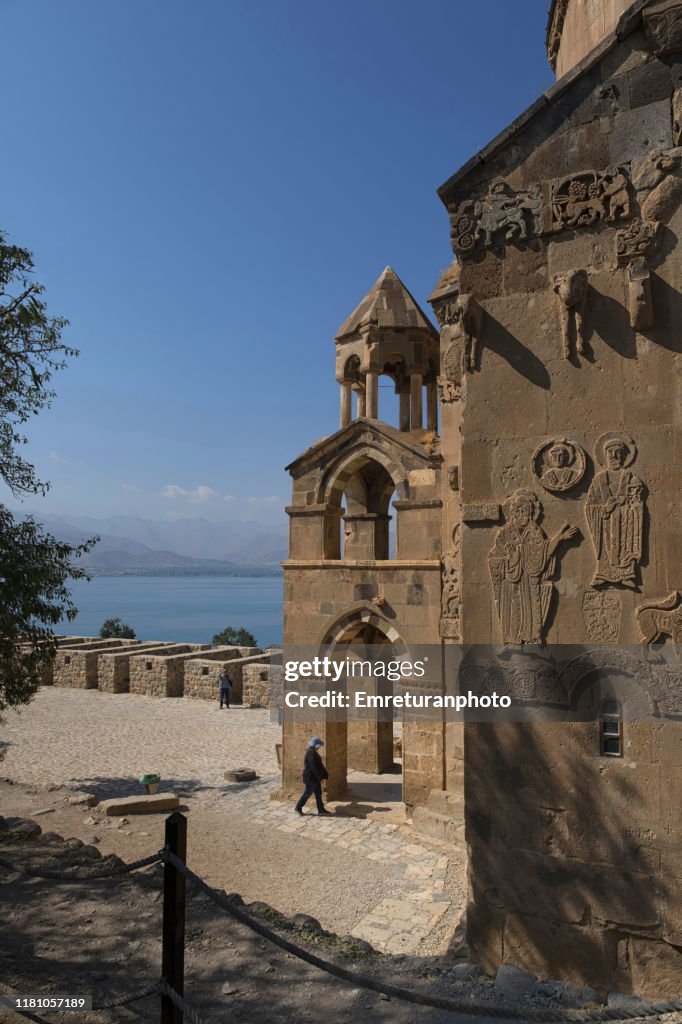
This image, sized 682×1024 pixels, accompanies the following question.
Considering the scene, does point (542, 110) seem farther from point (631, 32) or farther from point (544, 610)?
point (544, 610)

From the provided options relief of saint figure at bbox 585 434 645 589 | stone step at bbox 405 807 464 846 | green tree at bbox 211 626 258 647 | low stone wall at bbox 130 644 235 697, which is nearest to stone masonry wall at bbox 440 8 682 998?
relief of saint figure at bbox 585 434 645 589

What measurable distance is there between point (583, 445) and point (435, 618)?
19.3ft

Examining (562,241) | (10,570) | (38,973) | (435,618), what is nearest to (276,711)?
(435,618)

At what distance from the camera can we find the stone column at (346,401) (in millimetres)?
13578

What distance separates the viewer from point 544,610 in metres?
5.20

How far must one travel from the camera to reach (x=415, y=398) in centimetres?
1368

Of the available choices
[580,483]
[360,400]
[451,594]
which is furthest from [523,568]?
[360,400]

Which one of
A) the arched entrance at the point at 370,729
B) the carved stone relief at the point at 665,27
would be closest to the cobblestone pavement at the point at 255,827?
the arched entrance at the point at 370,729

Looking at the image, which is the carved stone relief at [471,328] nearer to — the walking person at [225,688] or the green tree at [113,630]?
the walking person at [225,688]

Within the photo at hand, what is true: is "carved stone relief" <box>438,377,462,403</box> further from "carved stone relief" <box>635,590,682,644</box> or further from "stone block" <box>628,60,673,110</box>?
"carved stone relief" <box>635,590,682,644</box>

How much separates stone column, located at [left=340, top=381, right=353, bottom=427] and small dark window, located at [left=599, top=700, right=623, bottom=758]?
9.32 meters

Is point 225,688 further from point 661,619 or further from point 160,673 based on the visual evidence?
point 661,619

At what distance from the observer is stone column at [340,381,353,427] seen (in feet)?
44.5

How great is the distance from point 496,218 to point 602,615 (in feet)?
10.9
